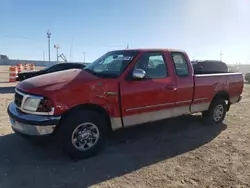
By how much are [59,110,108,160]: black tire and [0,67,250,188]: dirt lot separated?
145 mm

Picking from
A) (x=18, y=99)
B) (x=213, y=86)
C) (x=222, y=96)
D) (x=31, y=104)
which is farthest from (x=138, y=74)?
(x=222, y=96)

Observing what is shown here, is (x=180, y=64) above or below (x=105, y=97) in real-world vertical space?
above

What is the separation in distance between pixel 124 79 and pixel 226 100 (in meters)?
3.78

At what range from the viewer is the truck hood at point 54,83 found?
367 centimetres

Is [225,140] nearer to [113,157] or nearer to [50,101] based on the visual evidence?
[113,157]

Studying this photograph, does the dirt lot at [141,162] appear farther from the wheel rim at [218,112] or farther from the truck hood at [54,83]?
the truck hood at [54,83]

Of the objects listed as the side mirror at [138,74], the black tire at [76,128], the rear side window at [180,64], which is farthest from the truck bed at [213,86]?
the black tire at [76,128]

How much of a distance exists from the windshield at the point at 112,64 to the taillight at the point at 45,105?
1.12 m

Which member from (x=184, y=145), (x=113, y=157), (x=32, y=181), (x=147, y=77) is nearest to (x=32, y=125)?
(x=32, y=181)

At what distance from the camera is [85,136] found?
402cm

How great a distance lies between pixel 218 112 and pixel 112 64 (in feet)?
11.6

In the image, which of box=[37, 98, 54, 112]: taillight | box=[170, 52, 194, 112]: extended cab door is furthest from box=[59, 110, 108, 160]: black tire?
box=[170, 52, 194, 112]: extended cab door

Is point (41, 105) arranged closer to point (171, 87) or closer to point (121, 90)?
point (121, 90)

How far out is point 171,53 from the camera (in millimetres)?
5195
